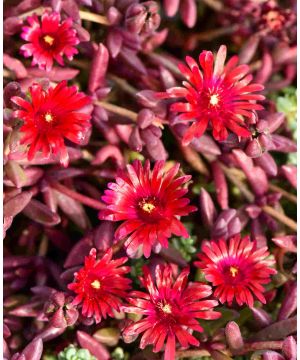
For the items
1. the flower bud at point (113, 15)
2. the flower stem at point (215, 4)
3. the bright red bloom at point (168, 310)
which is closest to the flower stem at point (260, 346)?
the bright red bloom at point (168, 310)

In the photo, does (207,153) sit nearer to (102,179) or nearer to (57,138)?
(102,179)

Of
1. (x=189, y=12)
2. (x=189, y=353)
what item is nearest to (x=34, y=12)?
(x=189, y=12)

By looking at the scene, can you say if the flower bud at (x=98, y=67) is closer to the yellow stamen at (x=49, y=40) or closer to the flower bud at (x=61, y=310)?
the yellow stamen at (x=49, y=40)

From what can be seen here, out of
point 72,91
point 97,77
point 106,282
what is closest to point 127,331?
point 106,282

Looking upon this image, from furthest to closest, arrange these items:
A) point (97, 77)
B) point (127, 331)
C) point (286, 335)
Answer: point (97, 77), point (286, 335), point (127, 331)

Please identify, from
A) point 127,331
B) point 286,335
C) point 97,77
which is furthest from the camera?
point 97,77

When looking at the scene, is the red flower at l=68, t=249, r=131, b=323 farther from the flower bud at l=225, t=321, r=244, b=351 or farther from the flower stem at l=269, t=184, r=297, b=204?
the flower stem at l=269, t=184, r=297, b=204

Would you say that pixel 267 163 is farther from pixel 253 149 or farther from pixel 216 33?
pixel 216 33
